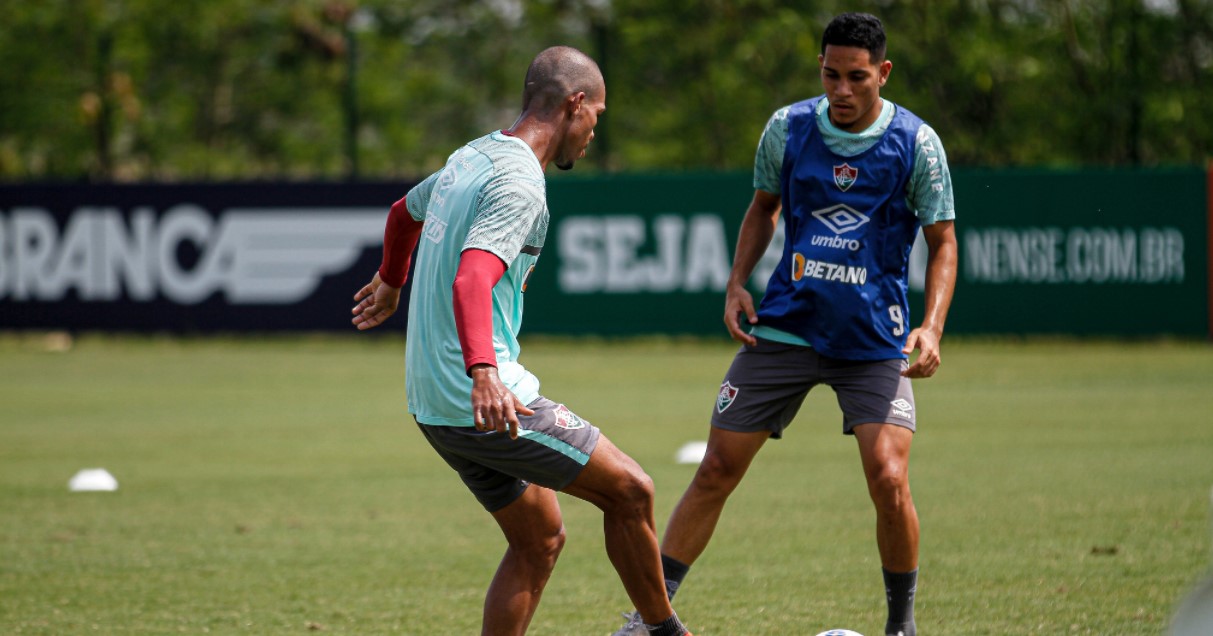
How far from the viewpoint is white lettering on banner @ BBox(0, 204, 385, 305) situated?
20.9 m

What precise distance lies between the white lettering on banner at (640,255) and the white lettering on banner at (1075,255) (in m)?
3.13

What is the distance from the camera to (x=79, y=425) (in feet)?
44.6

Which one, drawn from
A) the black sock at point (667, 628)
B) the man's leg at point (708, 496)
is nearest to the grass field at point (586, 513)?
the man's leg at point (708, 496)

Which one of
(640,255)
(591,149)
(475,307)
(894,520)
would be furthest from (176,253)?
(475,307)

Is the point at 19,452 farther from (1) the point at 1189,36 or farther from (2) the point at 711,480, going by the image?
(1) the point at 1189,36

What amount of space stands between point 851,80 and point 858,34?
6.6 inches

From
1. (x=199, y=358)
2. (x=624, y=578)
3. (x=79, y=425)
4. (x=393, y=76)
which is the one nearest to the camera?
(x=624, y=578)

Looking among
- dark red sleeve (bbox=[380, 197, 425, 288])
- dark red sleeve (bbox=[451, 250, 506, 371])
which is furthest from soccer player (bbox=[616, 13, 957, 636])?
dark red sleeve (bbox=[451, 250, 506, 371])

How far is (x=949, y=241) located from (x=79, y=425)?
952 centimetres

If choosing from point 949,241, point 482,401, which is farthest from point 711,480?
point 482,401

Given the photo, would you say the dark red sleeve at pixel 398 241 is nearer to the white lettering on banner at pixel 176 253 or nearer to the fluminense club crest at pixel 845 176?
the fluminense club crest at pixel 845 176

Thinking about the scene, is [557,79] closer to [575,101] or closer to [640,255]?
[575,101]

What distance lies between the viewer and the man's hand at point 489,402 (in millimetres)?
4629

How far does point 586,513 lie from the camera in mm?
9266
